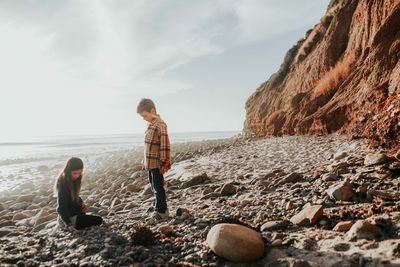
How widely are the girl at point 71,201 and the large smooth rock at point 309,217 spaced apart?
362 centimetres

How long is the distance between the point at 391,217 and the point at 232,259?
206 centimetres

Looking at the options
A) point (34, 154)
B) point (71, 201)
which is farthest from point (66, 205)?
point (34, 154)

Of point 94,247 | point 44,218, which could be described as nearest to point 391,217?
point 94,247

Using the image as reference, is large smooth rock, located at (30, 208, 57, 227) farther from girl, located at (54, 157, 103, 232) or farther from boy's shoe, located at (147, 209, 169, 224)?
boy's shoe, located at (147, 209, 169, 224)

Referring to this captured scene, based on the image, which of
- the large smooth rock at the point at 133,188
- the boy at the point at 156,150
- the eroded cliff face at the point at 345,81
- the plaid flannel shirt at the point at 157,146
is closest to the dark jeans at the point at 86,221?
the boy at the point at 156,150

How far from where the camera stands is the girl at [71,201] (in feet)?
20.6

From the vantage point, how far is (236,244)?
4.12m

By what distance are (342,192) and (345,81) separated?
45.8 feet

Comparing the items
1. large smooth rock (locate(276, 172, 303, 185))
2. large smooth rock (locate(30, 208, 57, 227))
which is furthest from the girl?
large smooth rock (locate(276, 172, 303, 185))

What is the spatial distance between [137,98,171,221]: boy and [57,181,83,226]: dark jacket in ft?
4.86

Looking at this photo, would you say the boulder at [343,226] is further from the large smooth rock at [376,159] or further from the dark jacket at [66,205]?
the dark jacket at [66,205]

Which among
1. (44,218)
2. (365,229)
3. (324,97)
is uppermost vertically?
(324,97)

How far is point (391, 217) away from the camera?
4.34 m

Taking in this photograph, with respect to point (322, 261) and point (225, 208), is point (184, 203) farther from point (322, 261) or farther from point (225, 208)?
point (322, 261)
